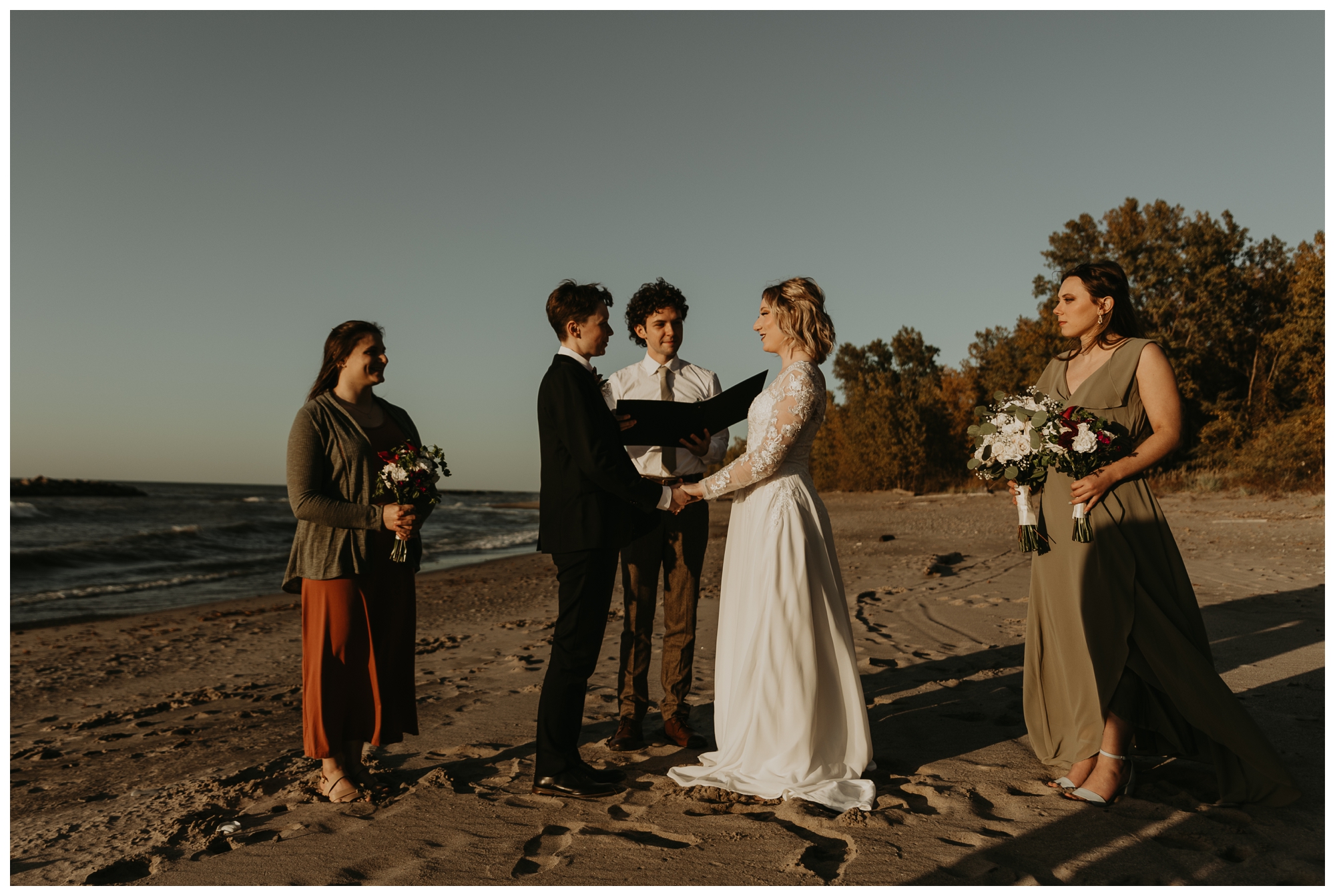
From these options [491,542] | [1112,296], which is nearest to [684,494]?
[1112,296]

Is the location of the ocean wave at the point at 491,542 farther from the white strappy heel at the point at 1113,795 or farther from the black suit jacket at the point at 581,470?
the white strappy heel at the point at 1113,795

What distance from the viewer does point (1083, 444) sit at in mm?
3438

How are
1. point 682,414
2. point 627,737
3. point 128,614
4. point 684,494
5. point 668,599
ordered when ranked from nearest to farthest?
1. point 684,494
2. point 682,414
3. point 627,737
4. point 668,599
5. point 128,614

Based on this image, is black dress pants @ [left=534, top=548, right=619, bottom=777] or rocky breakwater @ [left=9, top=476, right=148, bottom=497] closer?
black dress pants @ [left=534, top=548, right=619, bottom=777]

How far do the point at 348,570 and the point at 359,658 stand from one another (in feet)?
1.48

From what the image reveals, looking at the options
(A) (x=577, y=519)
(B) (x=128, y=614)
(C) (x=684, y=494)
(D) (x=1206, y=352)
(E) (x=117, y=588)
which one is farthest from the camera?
(D) (x=1206, y=352)

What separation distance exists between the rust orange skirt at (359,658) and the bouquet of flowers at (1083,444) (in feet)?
10.1

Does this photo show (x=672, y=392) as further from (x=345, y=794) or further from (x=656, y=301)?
(x=345, y=794)

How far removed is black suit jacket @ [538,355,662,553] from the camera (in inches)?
142

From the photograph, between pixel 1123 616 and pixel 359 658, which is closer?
pixel 1123 616

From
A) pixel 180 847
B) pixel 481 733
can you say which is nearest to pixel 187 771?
pixel 180 847

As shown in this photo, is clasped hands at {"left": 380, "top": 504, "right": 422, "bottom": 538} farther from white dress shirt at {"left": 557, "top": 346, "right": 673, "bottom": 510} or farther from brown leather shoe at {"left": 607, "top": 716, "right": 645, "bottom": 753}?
brown leather shoe at {"left": 607, "top": 716, "right": 645, "bottom": 753}

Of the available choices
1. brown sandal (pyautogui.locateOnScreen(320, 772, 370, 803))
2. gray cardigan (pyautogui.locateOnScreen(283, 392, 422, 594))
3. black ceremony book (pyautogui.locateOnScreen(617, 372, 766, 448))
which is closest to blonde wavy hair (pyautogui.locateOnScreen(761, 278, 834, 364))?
black ceremony book (pyautogui.locateOnScreen(617, 372, 766, 448))

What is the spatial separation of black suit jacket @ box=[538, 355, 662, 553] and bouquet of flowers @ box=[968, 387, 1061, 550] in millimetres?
1606
